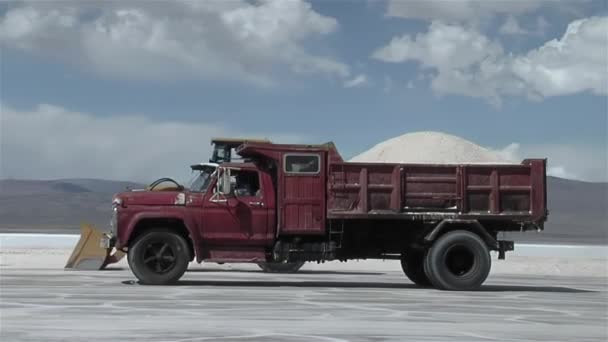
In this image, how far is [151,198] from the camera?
19406 mm

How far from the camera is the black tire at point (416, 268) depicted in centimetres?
2114

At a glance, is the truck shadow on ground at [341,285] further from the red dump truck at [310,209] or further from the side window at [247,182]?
the side window at [247,182]

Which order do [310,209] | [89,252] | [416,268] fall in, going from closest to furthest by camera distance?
[310,209]
[416,268]
[89,252]

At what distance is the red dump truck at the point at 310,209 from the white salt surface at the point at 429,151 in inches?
867

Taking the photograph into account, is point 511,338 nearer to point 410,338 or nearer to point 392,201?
point 410,338

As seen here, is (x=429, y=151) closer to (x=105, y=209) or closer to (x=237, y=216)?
(x=237, y=216)

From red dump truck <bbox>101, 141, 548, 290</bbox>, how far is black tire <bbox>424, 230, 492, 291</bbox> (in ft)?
0.06

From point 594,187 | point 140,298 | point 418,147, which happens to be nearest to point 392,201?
point 140,298

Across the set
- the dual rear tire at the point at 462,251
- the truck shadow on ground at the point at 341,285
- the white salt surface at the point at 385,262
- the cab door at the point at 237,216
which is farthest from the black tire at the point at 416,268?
the white salt surface at the point at 385,262

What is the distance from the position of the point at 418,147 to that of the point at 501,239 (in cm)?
2720

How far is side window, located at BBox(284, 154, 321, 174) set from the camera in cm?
1953

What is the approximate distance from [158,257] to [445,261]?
209 inches

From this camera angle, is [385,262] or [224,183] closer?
[224,183]

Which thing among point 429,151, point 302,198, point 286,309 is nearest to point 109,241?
point 302,198
